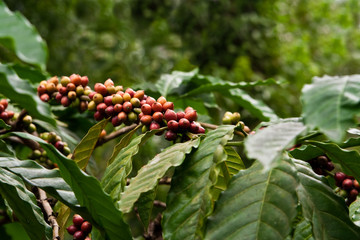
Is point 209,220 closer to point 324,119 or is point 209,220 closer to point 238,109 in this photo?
point 324,119

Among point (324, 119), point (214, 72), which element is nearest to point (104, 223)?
point (324, 119)

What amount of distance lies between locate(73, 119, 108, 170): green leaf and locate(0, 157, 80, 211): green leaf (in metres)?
0.11

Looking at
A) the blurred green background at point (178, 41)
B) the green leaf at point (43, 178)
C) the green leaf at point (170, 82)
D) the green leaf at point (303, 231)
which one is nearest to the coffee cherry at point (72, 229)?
the green leaf at point (43, 178)

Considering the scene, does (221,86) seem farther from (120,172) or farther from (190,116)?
(120,172)

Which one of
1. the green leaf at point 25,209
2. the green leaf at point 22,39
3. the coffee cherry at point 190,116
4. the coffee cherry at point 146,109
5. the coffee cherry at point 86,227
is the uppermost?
the coffee cherry at point 190,116

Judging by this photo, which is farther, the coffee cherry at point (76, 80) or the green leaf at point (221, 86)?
the green leaf at point (221, 86)

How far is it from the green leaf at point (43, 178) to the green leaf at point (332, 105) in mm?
444

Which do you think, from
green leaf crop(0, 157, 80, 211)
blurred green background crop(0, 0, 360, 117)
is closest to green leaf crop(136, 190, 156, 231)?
green leaf crop(0, 157, 80, 211)

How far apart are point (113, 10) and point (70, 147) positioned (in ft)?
12.9

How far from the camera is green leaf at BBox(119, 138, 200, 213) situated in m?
0.70

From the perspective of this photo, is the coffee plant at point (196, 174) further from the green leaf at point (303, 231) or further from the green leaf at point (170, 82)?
the green leaf at point (170, 82)

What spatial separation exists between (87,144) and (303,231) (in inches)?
19.8

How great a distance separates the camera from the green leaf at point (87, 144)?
0.99 meters

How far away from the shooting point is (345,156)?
0.82 m
